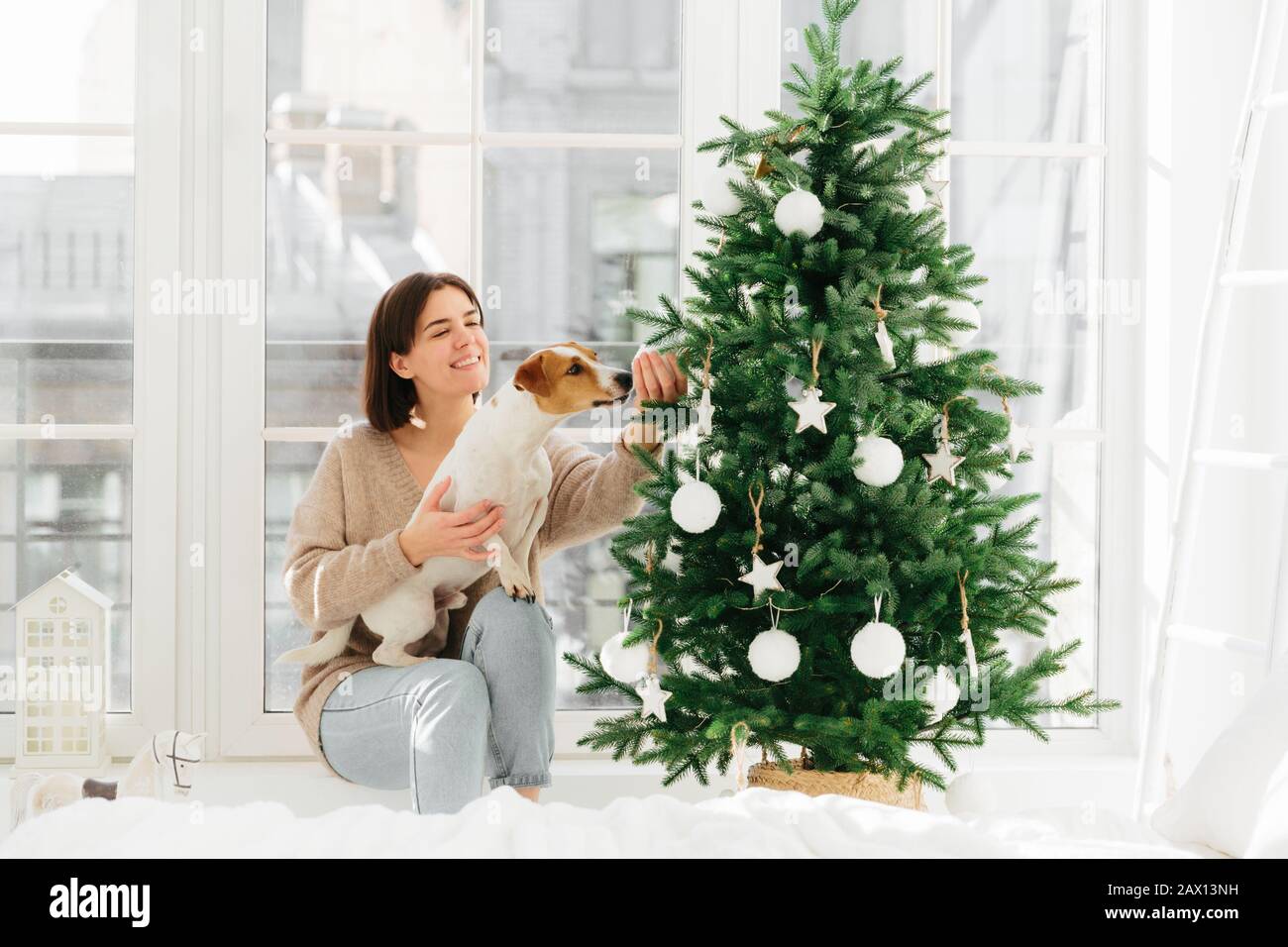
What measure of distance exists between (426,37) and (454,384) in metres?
0.84

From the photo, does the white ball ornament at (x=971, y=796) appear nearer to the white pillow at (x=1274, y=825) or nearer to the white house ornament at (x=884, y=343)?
the white pillow at (x=1274, y=825)

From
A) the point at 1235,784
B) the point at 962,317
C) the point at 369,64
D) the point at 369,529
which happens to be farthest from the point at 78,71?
the point at 1235,784

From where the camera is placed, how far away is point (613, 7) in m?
2.30

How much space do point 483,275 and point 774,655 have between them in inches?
45.9

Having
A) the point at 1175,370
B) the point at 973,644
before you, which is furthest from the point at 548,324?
the point at 1175,370

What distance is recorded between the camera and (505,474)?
5.89 feet

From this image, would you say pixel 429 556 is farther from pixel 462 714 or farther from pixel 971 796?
pixel 971 796

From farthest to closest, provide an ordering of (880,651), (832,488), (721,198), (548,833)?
(721,198) → (832,488) → (880,651) → (548,833)

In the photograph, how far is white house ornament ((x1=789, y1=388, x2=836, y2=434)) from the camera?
1532 mm

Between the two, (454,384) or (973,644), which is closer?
(973,644)

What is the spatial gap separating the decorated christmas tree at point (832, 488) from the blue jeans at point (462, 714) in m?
0.19

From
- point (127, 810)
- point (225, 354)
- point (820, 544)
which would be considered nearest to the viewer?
point (127, 810)

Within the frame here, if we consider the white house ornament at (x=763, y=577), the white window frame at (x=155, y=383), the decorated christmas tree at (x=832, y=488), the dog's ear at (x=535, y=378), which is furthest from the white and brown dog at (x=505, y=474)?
the white window frame at (x=155, y=383)

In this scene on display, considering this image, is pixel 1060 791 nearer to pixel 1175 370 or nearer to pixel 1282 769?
pixel 1175 370
